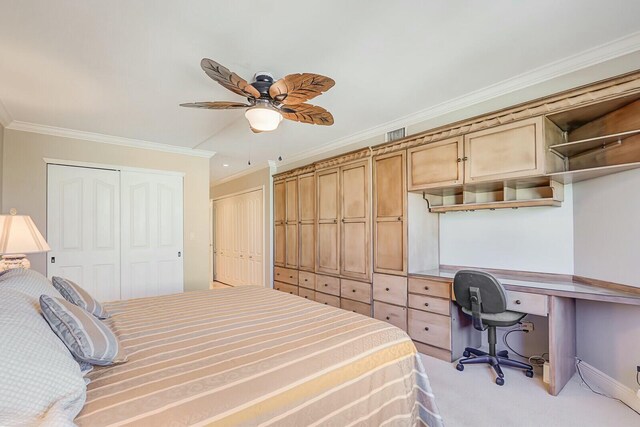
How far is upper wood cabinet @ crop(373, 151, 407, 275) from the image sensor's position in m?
3.20

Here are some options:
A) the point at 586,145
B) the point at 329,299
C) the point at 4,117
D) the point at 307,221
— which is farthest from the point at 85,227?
the point at 586,145

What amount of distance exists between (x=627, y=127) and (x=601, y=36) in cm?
65

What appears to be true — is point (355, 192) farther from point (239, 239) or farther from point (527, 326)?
point (239, 239)

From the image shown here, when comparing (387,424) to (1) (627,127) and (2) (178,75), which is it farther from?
(2) (178,75)

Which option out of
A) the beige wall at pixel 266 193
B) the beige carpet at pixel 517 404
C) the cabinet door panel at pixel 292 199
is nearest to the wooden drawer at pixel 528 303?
the beige carpet at pixel 517 404

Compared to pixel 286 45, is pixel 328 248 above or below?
below

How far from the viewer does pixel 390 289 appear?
3.29 metres

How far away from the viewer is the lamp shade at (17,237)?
7.45ft

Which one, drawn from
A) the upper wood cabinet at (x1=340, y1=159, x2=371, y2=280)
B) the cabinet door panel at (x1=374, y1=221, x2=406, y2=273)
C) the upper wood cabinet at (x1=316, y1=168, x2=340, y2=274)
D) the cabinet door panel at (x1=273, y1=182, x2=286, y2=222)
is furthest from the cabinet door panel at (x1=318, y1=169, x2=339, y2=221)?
the cabinet door panel at (x1=273, y1=182, x2=286, y2=222)

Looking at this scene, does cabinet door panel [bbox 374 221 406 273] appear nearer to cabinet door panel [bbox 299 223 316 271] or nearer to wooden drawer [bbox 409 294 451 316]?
wooden drawer [bbox 409 294 451 316]

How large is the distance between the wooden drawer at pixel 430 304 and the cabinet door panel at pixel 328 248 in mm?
1097

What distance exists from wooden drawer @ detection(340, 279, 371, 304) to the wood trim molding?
1686 mm

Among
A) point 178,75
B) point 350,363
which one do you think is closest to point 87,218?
point 178,75

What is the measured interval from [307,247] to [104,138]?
304cm
